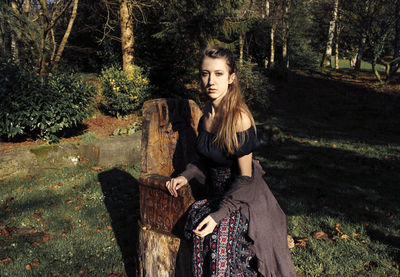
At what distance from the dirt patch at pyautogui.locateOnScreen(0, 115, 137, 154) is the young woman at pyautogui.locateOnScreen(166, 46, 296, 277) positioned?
6191 mm

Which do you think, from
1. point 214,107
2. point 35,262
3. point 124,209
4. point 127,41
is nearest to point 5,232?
point 35,262

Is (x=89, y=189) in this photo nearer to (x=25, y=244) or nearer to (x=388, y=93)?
(x=25, y=244)

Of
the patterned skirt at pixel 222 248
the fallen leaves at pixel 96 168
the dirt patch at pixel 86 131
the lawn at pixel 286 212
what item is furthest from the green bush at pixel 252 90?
the patterned skirt at pixel 222 248

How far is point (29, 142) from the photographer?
7844 millimetres

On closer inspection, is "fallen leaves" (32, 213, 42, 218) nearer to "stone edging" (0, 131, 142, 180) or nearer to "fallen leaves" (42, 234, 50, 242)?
"fallen leaves" (42, 234, 50, 242)

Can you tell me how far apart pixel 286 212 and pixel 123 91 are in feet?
26.6

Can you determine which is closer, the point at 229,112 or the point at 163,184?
the point at 229,112

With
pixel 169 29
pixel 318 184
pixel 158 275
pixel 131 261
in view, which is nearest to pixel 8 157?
pixel 131 261

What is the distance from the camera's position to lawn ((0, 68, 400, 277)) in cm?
352

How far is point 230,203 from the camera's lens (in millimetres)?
2338

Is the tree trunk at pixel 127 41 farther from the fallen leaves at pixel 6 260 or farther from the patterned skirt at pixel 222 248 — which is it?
the patterned skirt at pixel 222 248

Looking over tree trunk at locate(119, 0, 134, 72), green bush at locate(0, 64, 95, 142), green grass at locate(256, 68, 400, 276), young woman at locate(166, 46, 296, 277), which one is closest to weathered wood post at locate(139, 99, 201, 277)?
young woman at locate(166, 46, 296, 277)

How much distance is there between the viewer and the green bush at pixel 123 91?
10859 mm

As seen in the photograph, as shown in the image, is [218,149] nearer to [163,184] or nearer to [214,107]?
[214,107]
